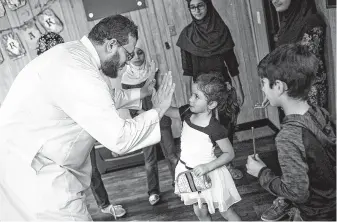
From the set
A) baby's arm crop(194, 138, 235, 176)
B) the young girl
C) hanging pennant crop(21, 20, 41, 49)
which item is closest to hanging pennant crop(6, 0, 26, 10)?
hanging pennant crop(21, 20, 41, 49)

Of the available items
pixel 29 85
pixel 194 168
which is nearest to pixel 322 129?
pixel 194 168

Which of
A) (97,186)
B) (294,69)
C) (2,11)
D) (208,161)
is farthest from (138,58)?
(294,69)

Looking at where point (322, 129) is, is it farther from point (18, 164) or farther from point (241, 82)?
point (241, 82)

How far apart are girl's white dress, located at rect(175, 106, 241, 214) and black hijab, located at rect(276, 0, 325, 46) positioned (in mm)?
675

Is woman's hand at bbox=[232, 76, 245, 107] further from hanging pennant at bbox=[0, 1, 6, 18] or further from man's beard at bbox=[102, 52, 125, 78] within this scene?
hanging pennant at bbox=[0, 1, 6, 18]

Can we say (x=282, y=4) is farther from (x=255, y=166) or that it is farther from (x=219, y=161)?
(x=255, y=166)

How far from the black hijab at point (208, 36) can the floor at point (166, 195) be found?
0.83m

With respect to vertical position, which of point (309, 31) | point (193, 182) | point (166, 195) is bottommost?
point (166, 195)

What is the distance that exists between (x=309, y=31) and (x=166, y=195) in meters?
1.43

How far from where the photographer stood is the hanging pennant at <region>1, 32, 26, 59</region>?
10.7 ft

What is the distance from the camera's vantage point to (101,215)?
8.88ft

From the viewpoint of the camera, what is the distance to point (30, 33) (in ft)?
10.6

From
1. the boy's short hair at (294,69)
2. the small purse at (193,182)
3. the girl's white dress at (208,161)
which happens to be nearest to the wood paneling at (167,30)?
the girl's white dress at (208,161)

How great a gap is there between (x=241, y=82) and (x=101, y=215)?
150 cm
